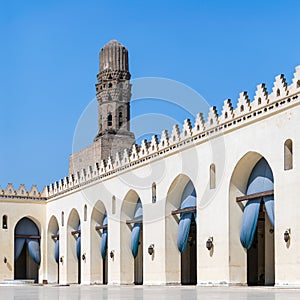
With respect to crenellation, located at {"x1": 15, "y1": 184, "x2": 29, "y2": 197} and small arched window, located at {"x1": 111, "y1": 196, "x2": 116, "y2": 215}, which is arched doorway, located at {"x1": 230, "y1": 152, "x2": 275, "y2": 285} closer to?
small arched window, located at {"x1": 111, "y1": 196, "x2": 116, "y2": 215}

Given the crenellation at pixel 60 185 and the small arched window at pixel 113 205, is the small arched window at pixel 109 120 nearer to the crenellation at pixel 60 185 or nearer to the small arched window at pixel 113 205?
the crenellation at pixel 60 185

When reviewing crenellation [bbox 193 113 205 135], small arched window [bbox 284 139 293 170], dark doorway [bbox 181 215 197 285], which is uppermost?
crenellation [bbox 193 113 205 135]

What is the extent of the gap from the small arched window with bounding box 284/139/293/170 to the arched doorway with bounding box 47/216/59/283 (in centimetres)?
2166

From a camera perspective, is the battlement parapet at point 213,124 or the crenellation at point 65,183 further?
the crenellation at point 65,183

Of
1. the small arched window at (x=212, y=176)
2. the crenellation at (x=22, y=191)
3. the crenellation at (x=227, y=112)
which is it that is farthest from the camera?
the crenellation at (x=22, y=191)

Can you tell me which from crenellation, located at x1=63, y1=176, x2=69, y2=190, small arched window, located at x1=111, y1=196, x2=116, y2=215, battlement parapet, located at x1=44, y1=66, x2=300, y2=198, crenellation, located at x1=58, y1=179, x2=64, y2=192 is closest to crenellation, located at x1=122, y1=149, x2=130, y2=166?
battlement parapet, located at x1=44, y1=66, x2=300, y2=198

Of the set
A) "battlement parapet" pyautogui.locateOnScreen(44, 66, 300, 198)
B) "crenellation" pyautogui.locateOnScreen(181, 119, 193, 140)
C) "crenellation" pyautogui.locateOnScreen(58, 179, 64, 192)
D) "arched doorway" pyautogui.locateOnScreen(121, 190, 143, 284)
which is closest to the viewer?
"battlement parapet" pyautogui.locateOnScreen(44, 66, 300, 198)

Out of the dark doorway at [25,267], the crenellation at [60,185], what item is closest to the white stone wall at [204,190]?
the crenellation at [60,185]

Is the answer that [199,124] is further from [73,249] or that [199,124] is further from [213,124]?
[73,249]

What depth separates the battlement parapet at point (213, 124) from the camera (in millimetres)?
18344

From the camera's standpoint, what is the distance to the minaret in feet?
128

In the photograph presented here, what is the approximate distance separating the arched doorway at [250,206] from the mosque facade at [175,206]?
0.03m

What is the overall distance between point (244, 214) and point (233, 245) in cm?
103

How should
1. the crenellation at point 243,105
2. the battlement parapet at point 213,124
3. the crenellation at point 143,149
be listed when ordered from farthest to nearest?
the crenellation at point 143,149, the crenellation at point 243,105, the battlement parapet at point 213,124
